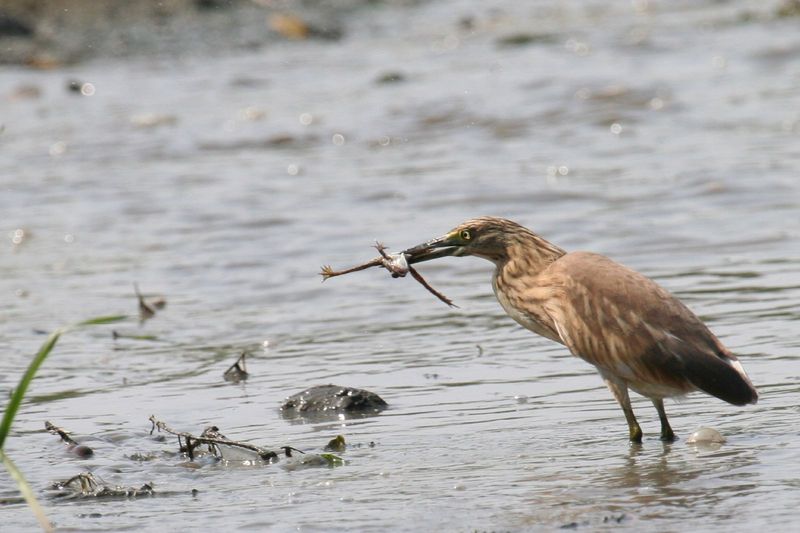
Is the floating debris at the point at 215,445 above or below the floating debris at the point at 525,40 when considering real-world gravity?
below

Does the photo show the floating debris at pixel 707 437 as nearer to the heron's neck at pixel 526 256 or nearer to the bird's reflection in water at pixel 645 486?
the bird's reflection in water at pixel 645 486

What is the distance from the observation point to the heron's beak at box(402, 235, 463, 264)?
6727 mm

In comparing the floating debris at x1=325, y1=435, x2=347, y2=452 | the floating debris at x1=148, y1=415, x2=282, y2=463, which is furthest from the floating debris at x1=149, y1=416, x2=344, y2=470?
the floating debris at x1=325, y1=435, x2=347, y2=452

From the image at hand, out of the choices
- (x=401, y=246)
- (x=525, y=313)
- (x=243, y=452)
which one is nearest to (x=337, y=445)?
(x=243, y=452)

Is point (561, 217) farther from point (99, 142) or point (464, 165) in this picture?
point (99, 142)

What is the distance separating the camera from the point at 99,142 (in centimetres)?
1642

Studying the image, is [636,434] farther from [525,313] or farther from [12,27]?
[12,27]

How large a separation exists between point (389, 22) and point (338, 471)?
762 inches

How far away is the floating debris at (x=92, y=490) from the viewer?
5605 mm

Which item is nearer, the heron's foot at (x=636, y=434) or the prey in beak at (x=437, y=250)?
the heron's foot at (x=636, y=434)

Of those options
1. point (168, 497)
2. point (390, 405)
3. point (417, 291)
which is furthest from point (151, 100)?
point (168, 497)

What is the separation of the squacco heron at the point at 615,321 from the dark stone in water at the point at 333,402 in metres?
0.73

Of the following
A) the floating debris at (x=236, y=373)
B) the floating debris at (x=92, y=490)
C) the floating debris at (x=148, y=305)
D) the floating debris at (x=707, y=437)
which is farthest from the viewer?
the floating debris at (x=148, y=305)

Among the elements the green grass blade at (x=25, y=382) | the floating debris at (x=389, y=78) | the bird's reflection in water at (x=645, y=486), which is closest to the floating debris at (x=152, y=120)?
the floating debris at (x=389, y=78)
